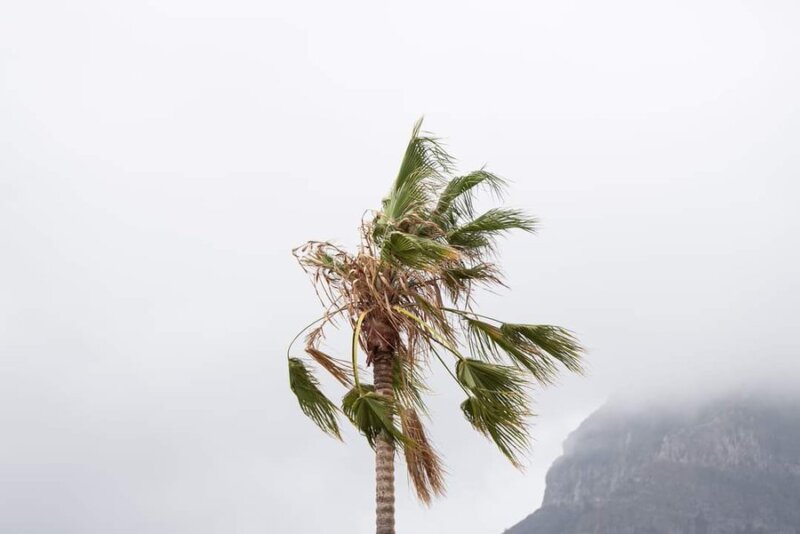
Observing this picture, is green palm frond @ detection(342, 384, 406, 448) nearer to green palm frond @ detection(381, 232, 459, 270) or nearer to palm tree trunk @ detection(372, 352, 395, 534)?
palm tree trunk @ detection(372, 352, 395, 534)

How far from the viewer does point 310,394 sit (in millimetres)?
14039

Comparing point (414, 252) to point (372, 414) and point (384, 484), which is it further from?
point (384, 484)

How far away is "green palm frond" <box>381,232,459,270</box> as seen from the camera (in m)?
12.1

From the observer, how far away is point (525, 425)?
11.9 metres

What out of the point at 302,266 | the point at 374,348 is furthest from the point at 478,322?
the point at 302,266

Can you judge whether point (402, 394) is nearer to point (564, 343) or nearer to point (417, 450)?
point (417, 450)

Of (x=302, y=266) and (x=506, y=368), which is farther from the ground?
(x=302, y=266)

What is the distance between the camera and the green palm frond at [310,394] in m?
14.0

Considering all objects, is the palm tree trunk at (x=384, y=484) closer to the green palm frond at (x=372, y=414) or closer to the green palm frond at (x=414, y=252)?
the green palm frond at (x=372, y=414)

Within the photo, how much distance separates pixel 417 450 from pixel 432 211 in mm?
4316

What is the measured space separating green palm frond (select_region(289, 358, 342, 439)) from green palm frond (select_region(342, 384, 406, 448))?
5.06 ft

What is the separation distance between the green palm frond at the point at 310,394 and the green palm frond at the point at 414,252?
2.80m

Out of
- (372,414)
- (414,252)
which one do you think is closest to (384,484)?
(372,414)

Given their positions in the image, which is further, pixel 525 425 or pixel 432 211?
pixel 432 211
